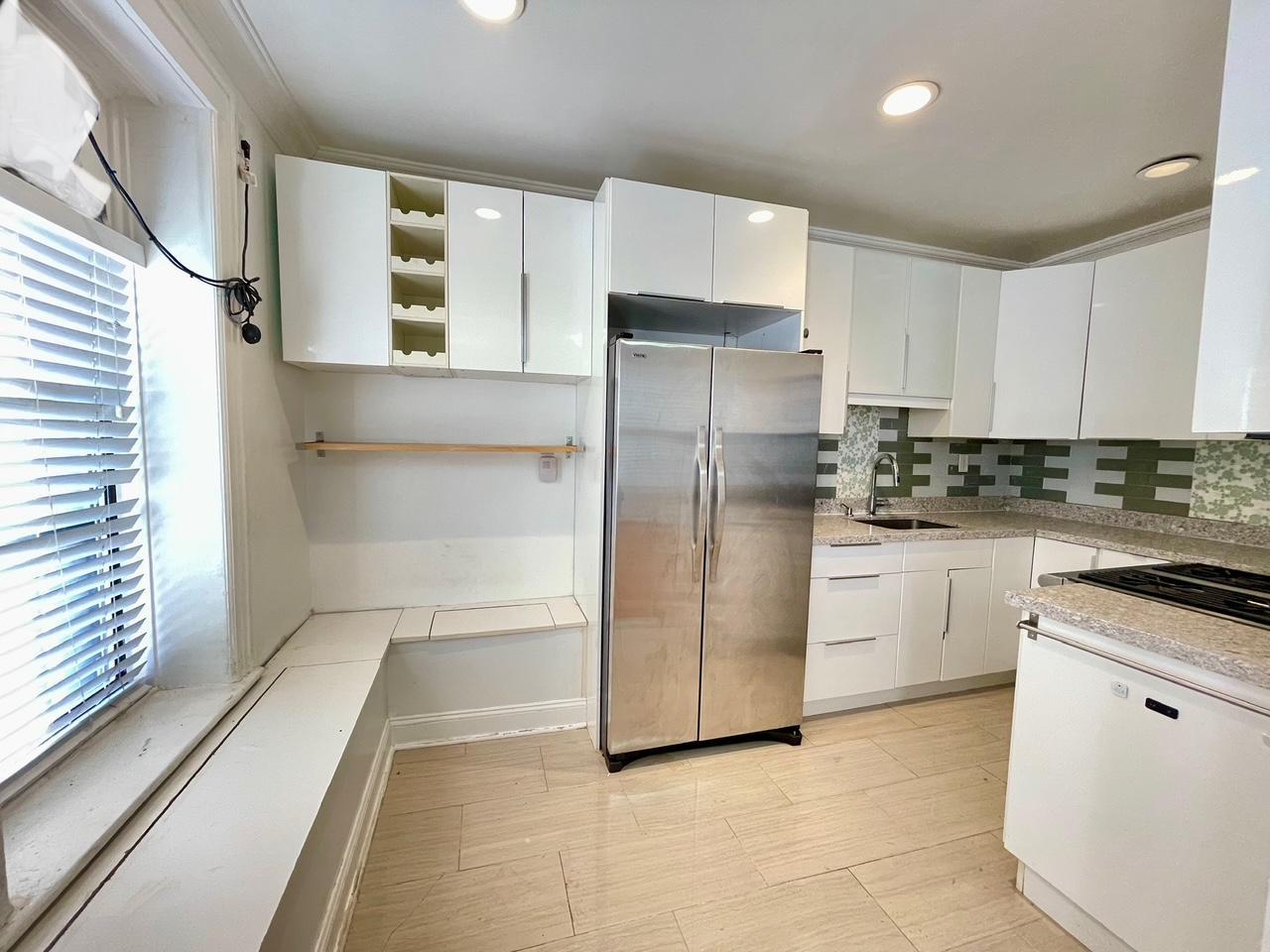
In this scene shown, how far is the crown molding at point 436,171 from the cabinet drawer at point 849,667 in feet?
8.08

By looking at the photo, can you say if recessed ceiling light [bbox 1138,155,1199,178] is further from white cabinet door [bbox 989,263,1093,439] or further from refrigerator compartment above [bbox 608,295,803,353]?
refrigerator compartment above [bbox 608,295,803,353]

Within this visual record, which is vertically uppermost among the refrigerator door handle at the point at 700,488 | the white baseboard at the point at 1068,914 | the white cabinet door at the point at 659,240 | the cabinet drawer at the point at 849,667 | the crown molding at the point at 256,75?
the crown molding at the point at 256,75

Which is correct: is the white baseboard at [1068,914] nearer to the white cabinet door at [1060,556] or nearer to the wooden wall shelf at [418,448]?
the white cabinet door at [1060,556]

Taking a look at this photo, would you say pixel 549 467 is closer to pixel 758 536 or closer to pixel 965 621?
pixel 758 536

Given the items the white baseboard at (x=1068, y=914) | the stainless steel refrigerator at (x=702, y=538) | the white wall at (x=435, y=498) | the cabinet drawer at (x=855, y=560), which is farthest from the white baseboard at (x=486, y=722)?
the white baseboard at (x=1068, y=914)

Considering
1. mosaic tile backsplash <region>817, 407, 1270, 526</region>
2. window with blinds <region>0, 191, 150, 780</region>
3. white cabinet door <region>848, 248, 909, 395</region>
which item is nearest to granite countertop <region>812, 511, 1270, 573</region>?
mosaic tile backsplash <region>817, 407, 1270, 526</region>

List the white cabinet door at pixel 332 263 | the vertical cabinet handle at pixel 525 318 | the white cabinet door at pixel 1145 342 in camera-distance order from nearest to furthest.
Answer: the white cabinet door at pixel 332 263
the vertical cabinet handle at pixel 525 318
the white cabinet door at pixel 1145 342

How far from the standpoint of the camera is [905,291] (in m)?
2.48

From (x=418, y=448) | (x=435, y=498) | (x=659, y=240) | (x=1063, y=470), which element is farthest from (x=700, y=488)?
(x=1063, y=470)

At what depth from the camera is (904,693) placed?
245 cm

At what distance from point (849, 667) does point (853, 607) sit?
1.01ft

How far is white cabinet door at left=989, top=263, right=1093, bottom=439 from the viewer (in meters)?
2.43

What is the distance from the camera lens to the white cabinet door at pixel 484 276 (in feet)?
6.00

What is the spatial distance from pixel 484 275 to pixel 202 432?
1060mm
